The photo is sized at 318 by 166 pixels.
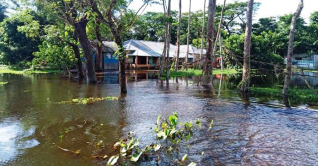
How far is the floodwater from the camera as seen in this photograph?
21.7 ft

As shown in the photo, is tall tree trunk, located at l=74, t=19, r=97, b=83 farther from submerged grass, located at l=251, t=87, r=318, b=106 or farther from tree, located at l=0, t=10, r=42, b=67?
tree, located at l=0, t=10, r=42, b=67

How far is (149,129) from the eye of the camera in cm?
890

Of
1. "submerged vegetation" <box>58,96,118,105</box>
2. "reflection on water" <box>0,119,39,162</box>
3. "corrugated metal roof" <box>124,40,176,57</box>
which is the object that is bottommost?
"reflection on water" <box>0,119,39,162</box>

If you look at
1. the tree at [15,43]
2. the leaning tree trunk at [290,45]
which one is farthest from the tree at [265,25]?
the leaning tree trunk at [290,45]

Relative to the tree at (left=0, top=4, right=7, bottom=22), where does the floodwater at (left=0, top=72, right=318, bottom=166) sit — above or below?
below

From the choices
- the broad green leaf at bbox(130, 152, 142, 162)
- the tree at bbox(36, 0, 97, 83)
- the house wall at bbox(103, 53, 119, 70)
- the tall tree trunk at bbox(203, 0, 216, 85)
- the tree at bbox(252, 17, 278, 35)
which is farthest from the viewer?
the tree at bbox(252, 17, 278, 35)

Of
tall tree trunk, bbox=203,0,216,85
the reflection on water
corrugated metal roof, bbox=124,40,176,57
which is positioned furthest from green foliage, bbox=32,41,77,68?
the reflection on water

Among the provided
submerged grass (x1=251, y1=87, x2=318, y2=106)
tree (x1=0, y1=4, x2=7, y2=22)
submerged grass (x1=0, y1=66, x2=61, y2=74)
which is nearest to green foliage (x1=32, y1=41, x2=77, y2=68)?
submerged grass (x1=0, y1=66, x2=61, y2=74)

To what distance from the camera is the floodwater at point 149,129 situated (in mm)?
6602

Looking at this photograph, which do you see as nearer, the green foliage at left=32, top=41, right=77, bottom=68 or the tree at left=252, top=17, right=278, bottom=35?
the green foliage at left=32, top=41, right=77, bottom=68

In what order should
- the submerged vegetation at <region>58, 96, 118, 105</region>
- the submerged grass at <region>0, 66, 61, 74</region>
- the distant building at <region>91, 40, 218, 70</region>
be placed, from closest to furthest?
the submerged vegetation at <region>58, 96, 118, 105</region>, the submerged grass at <region>0, 66, 61, 74</region>, the distant building at <region>91, 40, 218, 70</region>

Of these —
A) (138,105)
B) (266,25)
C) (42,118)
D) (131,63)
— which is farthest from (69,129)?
(266,25)

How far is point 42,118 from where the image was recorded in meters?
9.93

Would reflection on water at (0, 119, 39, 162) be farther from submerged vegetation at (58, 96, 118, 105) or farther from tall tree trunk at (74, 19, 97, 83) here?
tall tree trunk at (74, 19, 97, 83)
